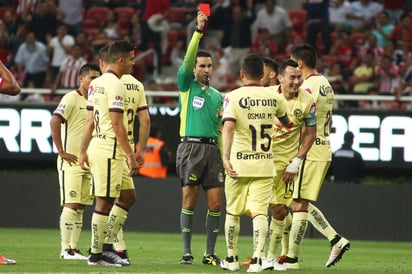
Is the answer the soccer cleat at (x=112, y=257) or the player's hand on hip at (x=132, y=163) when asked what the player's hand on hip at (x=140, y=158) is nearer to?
the player's hand on hip at (x=132, y=163)

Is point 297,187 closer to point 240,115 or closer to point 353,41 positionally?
point 240,115

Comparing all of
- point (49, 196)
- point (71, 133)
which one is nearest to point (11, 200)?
point (49, 196)

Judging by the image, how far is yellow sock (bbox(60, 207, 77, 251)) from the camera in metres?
14.4

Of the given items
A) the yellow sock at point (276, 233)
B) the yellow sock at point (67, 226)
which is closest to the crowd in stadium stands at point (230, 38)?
the yellow sock at point (67, 226)

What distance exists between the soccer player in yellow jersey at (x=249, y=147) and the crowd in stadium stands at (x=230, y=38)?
10471 mm

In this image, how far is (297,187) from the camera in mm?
13469

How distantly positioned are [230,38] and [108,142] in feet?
43.4

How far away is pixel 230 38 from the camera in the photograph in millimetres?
25641

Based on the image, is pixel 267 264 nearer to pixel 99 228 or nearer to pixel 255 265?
pixel 255 265

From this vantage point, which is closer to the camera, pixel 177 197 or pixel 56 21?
pixel 177 197

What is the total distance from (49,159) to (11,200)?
3.73ft

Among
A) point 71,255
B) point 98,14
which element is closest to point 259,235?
point 71,255

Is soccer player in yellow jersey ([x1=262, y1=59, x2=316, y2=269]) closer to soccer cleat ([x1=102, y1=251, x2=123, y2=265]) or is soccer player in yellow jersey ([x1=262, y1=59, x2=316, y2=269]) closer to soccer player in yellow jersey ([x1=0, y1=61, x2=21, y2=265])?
soccer cleat ([x1=102, y1=251, x2=123, y2=265])

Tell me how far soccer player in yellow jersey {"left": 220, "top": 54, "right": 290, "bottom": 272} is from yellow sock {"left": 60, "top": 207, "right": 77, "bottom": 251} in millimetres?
2765
